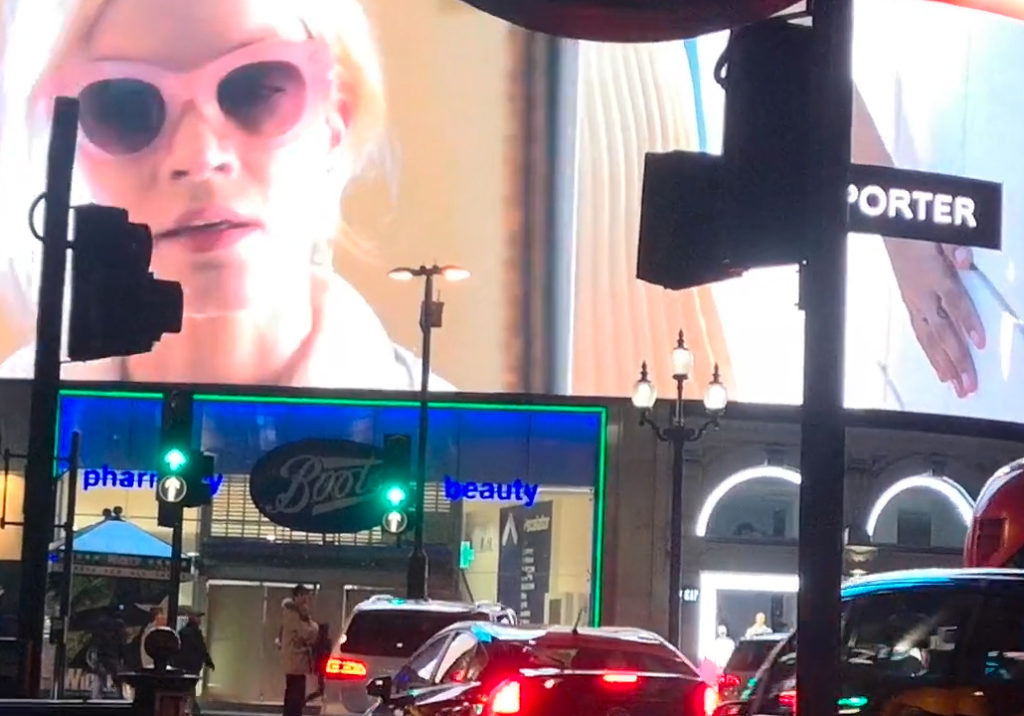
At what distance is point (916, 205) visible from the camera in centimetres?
505

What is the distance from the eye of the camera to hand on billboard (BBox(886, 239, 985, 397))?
39.3 metres

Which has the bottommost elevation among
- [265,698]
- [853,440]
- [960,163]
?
[265,698]

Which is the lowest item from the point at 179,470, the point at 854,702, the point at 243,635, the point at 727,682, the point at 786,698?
the point at 243,635

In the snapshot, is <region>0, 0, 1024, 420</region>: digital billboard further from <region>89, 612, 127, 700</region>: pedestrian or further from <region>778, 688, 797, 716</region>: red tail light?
<region>778, 688, 797, 716</region>: red tail light

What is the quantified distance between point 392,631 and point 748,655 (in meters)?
4.46

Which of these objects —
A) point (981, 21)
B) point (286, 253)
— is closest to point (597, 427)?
point (286, 253)

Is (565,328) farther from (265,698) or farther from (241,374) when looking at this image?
(265,698)

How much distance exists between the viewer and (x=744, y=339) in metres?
37.2

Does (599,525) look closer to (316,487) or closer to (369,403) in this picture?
(369,403)

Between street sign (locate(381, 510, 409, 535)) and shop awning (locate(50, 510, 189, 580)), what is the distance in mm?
6702

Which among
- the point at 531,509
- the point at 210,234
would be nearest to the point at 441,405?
the point at 531,509

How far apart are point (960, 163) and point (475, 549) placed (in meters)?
15.7

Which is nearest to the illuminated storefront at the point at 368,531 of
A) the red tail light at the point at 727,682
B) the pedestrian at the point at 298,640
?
the pedestrian at the point at 298,640

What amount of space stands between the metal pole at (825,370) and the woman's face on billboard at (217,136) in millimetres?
32032
